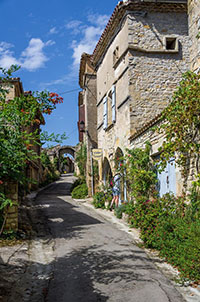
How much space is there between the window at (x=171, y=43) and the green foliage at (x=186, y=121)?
569cm

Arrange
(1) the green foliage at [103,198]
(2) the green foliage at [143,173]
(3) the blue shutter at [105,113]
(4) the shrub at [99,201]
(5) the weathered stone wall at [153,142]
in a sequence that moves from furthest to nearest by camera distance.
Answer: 1. (3) the blue shutter at [105,113]
2. (4) the shrub at [99,201]
3. (1) the green foliage at [103,198]
4. (2) the green foliage at [143,173]
5. (5) the weathered stone wall at [153,142]

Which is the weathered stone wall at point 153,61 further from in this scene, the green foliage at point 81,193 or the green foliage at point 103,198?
the green foliage at point 81,193

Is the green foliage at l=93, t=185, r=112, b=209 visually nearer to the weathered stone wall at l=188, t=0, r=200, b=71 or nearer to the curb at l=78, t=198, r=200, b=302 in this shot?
the curb at l=78, t=198, r=200, b=302

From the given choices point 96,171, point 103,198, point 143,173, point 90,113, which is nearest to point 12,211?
point 143,173

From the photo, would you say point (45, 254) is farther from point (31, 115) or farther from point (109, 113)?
point (109, 113)

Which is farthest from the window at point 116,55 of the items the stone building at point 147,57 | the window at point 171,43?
the window at point 171,43

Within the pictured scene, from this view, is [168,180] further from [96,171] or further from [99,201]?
[96,171]

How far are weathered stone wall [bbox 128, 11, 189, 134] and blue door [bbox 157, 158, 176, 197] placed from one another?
2.83m

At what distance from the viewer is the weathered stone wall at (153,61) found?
450 inches

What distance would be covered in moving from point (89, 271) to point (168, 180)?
366cm

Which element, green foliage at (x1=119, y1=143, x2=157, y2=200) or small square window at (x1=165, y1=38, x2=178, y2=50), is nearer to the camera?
green foliage at (x1=119, y1=143, x2=157, y2=200)

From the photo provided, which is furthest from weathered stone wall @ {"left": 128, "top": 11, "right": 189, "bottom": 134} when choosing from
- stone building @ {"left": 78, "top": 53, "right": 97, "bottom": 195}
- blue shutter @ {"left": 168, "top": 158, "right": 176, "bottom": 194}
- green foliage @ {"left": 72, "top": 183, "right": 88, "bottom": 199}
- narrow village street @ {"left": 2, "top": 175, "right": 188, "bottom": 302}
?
green foliage @ {"left": 72, "top": 183, "right": 88, "bottom": 199}

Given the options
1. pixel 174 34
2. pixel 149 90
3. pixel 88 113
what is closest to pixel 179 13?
pixel 174 34

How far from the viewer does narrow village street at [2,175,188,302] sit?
457 centimetres
